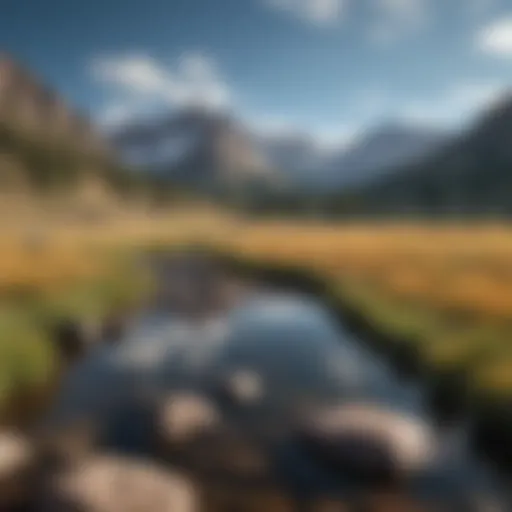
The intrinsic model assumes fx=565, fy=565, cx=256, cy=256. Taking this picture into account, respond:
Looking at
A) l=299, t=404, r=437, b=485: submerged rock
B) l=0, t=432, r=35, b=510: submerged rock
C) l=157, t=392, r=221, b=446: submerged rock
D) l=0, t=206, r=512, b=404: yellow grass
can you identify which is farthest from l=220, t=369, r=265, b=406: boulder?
l=0, t=432, r=35, b=510: submerged rock

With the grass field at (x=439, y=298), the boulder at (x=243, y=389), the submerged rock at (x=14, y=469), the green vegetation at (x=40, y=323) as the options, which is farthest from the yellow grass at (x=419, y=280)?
the submerged rock at (x=14, y=469)

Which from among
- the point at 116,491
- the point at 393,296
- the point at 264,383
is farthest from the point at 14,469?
the point at 393,296

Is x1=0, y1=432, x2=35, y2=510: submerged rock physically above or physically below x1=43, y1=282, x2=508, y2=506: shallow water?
below

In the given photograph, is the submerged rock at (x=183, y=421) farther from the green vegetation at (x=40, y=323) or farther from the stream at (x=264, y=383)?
the green vegetation at (x=40, y=323)

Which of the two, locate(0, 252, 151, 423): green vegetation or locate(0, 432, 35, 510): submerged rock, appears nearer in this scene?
locate(0, 432, 35, 510): submerged rock

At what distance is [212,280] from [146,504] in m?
45.7

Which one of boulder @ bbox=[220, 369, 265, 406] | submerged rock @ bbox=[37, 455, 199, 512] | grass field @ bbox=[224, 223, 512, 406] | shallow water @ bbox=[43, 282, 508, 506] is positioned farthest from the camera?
grass field @ bbox=[224, 223, 512, 406]

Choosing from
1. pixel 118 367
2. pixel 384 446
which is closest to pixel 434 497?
pixel 384 446

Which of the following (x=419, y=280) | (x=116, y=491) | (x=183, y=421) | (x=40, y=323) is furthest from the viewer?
(x=419, y=280)

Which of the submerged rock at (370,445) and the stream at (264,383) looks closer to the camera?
the submerged rock at (370,445)

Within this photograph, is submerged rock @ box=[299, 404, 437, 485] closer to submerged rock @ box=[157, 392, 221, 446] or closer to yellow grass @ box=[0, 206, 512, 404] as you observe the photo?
submerged rock @ box=[157, 392, 221, 446]

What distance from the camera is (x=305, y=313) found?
4022 cm

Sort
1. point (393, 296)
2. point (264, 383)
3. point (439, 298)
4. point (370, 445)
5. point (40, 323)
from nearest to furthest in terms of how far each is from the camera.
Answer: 1. point (370, 445)
2. point (264, 383)
3. point (40, 323)
4. point (439, 298)
5. point (393, 296)

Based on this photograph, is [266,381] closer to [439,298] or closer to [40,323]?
[40,323]
